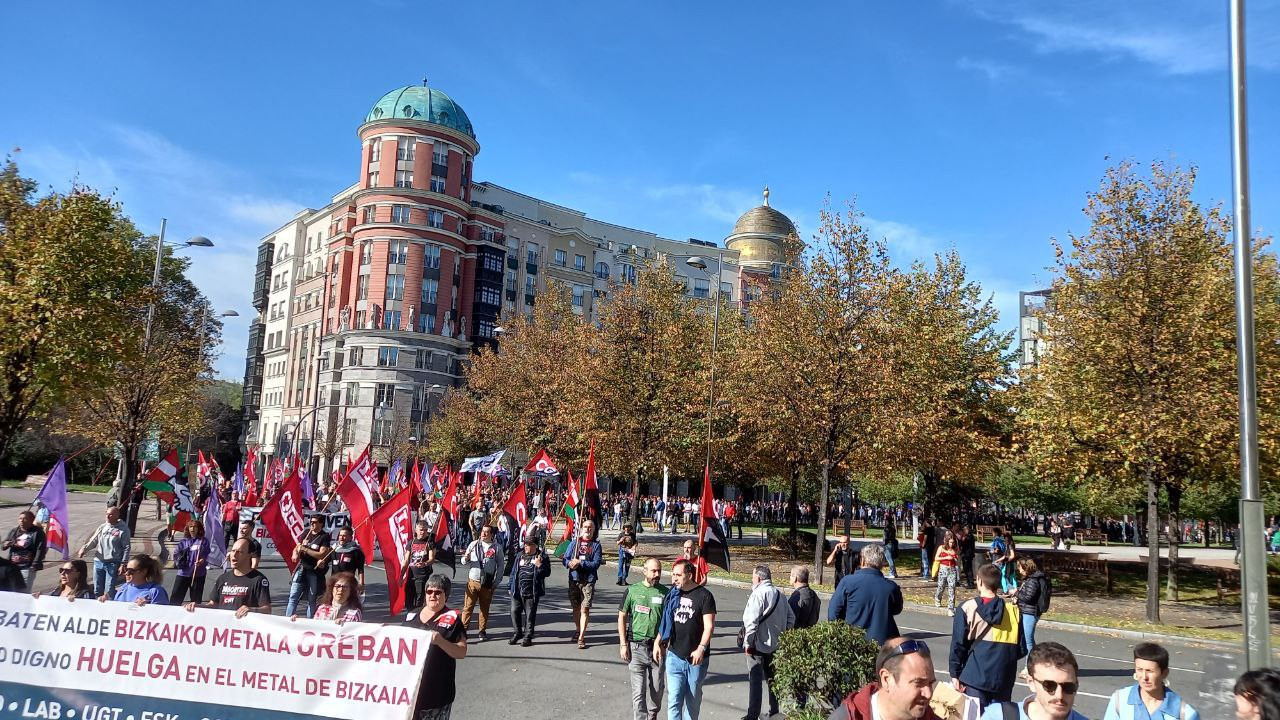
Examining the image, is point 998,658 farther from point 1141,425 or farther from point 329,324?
point 329,324

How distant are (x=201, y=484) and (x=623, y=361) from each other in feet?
48.6

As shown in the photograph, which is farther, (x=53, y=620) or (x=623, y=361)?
(x=623, y=361)

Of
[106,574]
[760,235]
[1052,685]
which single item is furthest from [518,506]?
[760,235]

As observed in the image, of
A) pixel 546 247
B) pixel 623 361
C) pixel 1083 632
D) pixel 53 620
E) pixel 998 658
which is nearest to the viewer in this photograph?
pixel 53 620

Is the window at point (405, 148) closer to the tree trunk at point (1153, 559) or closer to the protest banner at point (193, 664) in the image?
the tree trunk at point (1153, 559)

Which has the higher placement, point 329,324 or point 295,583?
point 329,324

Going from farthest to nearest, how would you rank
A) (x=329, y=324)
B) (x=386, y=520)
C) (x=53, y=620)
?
(x=329, y=324), (x=386, y=520), (x=53, y=620)

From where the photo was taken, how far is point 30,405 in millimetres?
15758

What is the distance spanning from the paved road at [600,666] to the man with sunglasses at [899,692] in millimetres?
3090

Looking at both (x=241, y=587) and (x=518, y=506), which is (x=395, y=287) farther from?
→ (x=241, y=587)

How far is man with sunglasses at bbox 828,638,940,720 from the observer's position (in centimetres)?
347

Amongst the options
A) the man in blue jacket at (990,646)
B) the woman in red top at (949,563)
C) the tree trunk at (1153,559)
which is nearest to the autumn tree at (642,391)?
the woman in red top at (949,563)

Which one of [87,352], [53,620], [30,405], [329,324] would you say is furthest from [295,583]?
[329,324]

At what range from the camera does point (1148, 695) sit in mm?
5207
